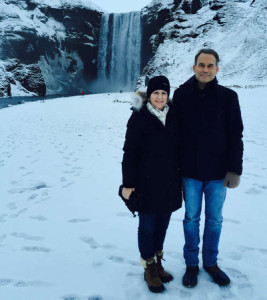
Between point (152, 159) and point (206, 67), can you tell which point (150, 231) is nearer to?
point (152, 159)

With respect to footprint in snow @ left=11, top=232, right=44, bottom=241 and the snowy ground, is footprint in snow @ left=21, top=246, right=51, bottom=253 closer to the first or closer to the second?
the snowy ground

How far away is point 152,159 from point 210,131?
0.62m

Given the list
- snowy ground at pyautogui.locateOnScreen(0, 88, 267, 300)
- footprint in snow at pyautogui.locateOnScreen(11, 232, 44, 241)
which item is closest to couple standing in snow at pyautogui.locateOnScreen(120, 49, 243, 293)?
snowy ground at pyautogui.locateOnScreen(0, 88, 267, 300)

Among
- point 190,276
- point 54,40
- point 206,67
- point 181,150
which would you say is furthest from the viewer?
point 54,40

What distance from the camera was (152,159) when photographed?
2527 mm

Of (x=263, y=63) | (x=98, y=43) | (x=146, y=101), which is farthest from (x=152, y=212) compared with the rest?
(x=98, y=43)

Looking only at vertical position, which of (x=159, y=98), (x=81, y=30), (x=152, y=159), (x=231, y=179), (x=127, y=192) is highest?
(x=81, y=30)

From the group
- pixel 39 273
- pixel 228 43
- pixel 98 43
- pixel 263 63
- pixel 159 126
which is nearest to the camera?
pixel 159 126

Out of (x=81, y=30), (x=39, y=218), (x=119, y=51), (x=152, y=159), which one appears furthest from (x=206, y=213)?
(x=81, y=30)

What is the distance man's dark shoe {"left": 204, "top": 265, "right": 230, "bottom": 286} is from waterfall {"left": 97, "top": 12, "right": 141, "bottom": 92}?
55.8 metres

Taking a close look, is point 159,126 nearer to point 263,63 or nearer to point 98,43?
point 263,63

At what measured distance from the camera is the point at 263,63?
3612cm

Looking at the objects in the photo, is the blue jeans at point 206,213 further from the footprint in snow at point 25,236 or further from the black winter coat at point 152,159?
the footprint in snow at point 25,236

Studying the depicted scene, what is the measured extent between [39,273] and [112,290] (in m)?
0.85
